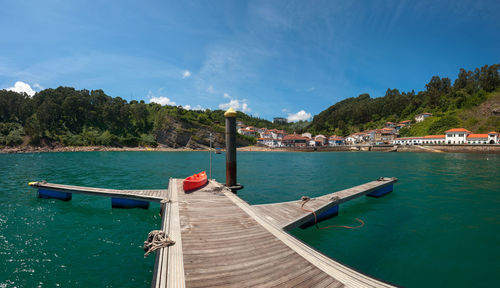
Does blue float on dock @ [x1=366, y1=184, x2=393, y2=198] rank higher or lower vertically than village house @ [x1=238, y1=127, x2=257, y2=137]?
lower

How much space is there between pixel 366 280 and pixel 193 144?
105m

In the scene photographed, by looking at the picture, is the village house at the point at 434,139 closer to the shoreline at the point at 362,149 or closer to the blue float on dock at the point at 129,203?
the shoreline at the point at 362,149

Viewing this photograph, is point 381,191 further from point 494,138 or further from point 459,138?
point 494,138

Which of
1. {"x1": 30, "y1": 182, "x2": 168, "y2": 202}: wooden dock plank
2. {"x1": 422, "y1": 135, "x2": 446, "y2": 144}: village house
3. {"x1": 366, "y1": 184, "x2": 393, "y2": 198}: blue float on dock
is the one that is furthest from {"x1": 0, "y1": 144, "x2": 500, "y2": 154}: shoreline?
{"x1": 30, "y1": 182, "x2": 168, "y2": 202}: wooden dock plank

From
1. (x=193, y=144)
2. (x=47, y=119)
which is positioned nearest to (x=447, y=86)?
(x=193, y=144)

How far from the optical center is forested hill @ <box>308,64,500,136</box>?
9000 cm

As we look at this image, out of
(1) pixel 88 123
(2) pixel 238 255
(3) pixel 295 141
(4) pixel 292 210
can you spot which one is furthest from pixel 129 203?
(1) pixel 88 123

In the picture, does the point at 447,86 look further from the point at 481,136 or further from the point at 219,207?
the point at 219,207

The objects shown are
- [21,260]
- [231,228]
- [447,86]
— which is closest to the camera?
[231,228]

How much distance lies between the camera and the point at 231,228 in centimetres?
620

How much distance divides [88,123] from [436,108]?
589 feet

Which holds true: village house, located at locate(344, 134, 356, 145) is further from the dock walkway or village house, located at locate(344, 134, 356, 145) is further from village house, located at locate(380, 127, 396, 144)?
the dock walkway

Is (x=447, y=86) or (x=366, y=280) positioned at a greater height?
(x=447, y=86)

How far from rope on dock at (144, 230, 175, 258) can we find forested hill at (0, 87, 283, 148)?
102m
